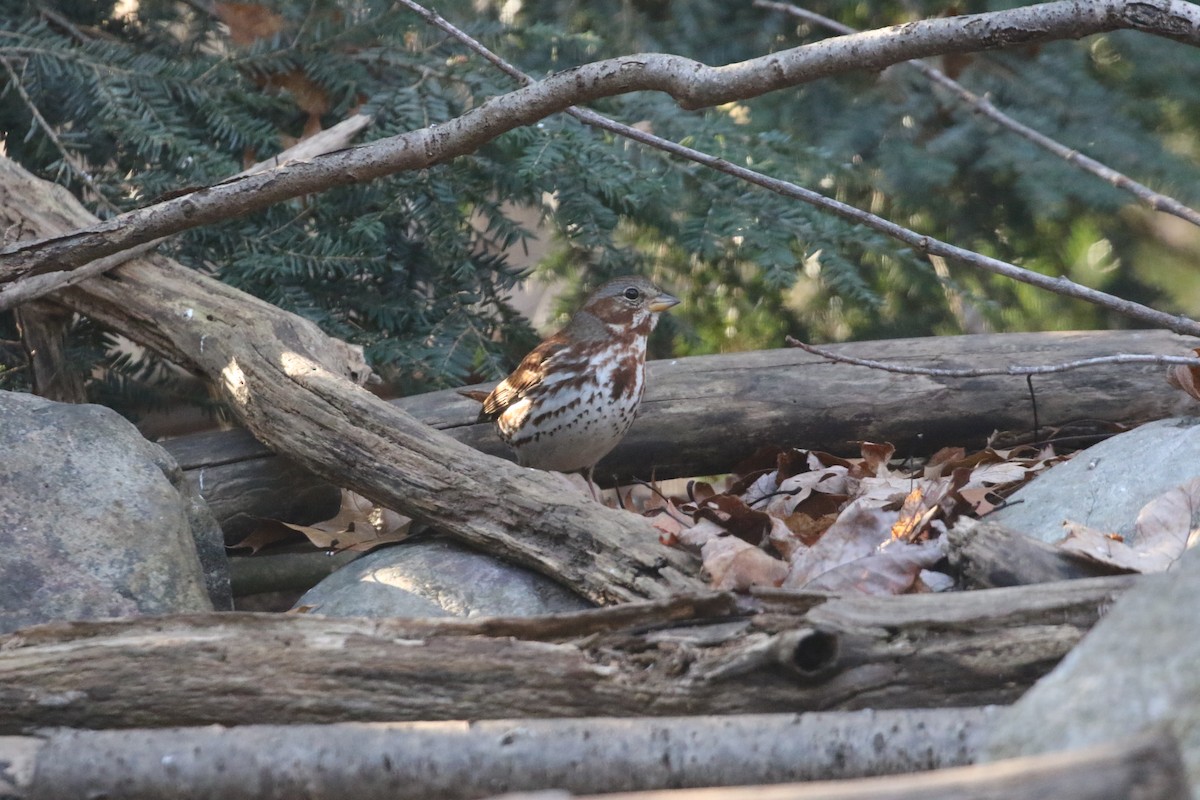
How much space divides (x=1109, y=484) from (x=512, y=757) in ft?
6.37

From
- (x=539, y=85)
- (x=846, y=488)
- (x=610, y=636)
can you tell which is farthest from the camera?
(x=846, y=488)

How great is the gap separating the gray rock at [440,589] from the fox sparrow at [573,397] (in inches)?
42.7

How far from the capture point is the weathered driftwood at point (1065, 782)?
120cm

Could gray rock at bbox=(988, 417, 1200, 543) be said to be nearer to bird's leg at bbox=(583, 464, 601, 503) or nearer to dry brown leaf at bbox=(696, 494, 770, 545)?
dry brown leaf at bbox=(696, 494, 770, 545)

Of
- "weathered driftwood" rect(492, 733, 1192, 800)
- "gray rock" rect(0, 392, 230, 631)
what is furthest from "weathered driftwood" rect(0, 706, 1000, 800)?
"gray rock" rect(0, 392, 230, 631)

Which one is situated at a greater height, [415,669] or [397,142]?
[397,142]

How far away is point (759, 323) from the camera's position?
19.4 ft

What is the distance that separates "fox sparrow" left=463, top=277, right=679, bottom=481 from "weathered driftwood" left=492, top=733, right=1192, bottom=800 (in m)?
3.13

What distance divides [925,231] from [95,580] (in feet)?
13.4

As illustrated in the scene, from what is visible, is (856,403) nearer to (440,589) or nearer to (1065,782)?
(440,589)

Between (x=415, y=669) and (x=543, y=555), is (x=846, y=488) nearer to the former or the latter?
(x=543, y=555)

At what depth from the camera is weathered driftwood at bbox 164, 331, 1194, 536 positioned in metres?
4.48

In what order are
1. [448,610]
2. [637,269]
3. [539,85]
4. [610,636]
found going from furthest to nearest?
1. [637,269]
2. [448,610]
3. [539,85]
4. [610,636]

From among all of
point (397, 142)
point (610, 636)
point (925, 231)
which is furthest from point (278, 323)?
point (925, 231)
